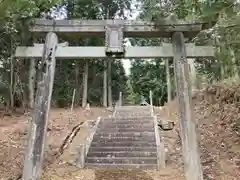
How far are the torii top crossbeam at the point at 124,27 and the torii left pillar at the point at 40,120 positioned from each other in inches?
9.5

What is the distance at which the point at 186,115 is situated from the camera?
6.85 meters

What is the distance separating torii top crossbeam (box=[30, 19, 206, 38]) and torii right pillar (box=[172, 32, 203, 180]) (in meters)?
0.22

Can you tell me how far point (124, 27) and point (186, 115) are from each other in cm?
236

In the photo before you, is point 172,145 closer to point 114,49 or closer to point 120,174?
point 120,174

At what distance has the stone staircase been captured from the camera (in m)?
9.00

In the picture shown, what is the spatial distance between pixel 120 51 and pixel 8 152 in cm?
459

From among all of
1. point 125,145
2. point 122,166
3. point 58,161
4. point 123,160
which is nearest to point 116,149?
point 125,145

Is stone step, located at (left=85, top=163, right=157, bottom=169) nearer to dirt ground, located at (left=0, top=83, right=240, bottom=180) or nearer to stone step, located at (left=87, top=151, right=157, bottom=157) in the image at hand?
dirt ground, located at (left=0, top=83, right=240, bottom=180)

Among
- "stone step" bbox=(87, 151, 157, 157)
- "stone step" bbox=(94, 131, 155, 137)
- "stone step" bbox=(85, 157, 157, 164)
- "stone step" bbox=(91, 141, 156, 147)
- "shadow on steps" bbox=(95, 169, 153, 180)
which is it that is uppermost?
"stone step" bbox=(94, 131, 155, 137)

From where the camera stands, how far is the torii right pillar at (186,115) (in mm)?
6555

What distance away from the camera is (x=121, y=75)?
85.3 ft

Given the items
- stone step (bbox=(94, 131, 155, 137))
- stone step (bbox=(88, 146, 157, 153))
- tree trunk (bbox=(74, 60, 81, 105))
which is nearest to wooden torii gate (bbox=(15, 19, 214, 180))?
stone step (bbox=(88, 146, 157, 153))

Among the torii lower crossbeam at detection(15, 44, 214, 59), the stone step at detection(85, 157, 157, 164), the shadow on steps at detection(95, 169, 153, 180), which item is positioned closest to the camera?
the torii lower crossbeam at detection(15, 44, 214, 59)

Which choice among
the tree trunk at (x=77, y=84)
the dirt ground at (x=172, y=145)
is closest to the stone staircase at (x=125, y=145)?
the dirt ground at (x=172, y=145)
